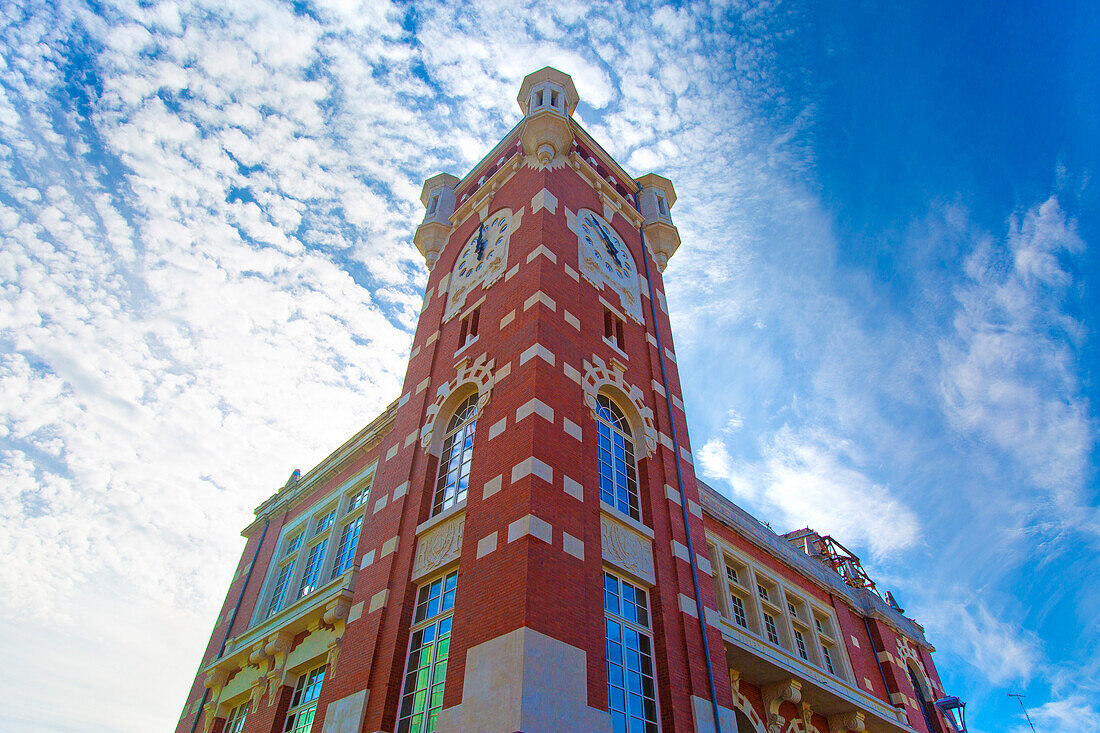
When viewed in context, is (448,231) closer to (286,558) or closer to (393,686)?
(286,558)

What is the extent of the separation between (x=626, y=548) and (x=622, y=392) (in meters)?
4.72

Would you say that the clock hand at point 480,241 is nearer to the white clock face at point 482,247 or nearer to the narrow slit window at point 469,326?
the white clock face at point 482,247

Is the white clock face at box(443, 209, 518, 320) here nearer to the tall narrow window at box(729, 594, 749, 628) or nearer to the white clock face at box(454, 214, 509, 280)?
the white clock face at box(454, 214, 509, 280)

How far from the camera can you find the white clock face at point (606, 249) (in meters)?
21.5

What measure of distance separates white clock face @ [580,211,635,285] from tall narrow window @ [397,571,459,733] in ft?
36.7

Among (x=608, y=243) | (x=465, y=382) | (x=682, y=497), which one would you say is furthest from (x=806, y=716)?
(x=608, y=243)

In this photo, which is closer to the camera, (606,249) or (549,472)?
(549,472)

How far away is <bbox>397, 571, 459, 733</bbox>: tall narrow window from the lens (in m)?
12.7

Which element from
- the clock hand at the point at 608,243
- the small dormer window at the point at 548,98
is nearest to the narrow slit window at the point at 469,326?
the clock hand at the point at 608,243

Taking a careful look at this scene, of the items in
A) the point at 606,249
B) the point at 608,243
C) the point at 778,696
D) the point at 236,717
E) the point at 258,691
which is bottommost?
the point at 236,717

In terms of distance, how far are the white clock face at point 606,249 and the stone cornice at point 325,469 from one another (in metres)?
8.57

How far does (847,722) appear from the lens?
21438 mm

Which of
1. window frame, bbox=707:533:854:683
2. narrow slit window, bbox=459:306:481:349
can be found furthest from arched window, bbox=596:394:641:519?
window frame, bbox=707:533:854:683

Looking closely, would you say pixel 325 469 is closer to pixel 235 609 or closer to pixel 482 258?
pixel 235 609
